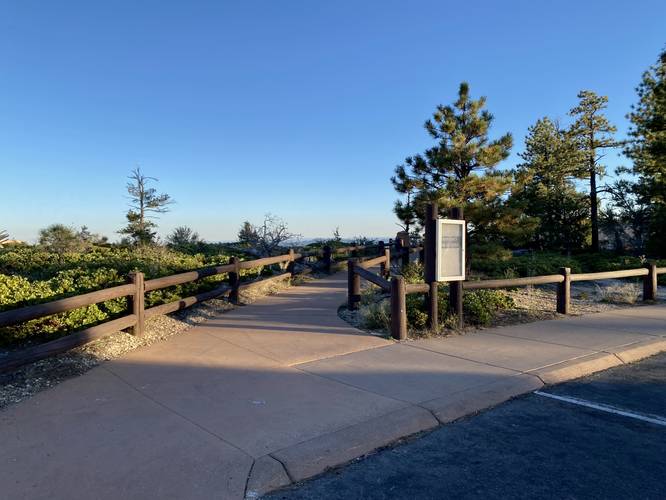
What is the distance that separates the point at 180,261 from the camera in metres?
11.4

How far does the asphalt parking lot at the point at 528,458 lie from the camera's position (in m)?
3.40

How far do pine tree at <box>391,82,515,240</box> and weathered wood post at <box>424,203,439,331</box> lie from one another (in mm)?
8818

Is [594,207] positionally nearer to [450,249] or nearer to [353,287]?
[353,287]

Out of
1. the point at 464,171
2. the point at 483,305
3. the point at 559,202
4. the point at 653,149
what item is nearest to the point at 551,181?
the point at 559,202

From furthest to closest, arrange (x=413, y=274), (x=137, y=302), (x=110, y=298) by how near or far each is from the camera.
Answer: (x=413, y=274) → (x=137, y=302) → (x=110, y=298)

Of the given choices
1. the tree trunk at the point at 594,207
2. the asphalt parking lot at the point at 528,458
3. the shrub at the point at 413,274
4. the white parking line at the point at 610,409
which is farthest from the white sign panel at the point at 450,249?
the tree trunk at the point at 594,207

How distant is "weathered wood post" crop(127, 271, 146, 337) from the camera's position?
23.5 ft

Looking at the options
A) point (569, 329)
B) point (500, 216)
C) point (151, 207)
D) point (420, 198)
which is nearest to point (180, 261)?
point (569, 329)

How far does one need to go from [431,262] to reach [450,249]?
398 millimetres

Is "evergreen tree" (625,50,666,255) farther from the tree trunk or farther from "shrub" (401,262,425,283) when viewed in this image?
"shrub" (401,262,425,283)

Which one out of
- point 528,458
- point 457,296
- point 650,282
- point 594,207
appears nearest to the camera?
point 528,458

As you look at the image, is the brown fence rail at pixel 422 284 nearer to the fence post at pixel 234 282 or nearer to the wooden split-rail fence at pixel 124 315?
the fence post at pixel 234 282

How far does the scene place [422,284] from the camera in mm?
7969

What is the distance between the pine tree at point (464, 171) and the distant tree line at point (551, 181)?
34 millimetres
